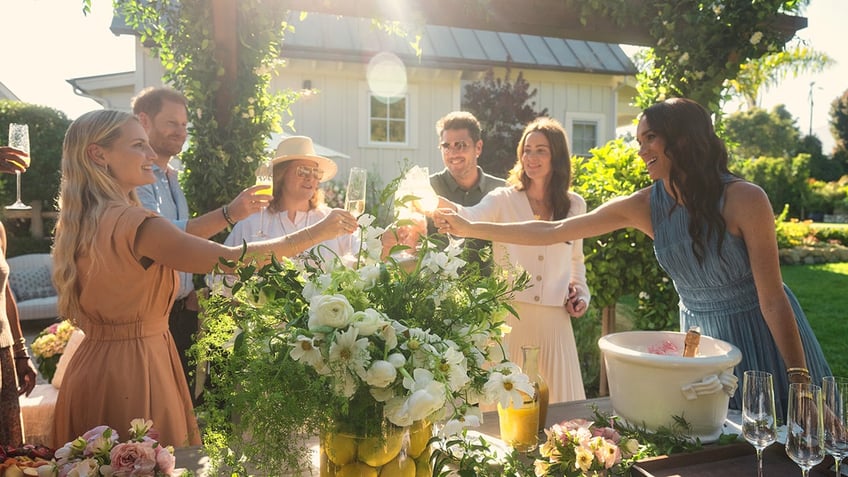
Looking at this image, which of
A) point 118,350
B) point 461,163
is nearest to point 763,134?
point 461,163

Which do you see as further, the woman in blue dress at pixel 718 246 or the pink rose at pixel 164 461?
the woman in blue dress at pixel 718 246

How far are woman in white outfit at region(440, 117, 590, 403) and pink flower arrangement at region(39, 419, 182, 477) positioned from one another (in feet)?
7.25

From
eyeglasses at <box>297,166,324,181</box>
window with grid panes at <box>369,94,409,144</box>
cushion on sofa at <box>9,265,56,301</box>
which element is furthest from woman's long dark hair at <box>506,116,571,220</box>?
window with grid panes at <box>369,94,409,144</box>

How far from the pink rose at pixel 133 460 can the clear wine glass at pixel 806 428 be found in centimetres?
150

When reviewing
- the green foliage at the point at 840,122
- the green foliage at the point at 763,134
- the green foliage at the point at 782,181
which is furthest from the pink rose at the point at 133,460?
Answer: the green foliage at the point at 840,122

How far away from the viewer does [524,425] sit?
1765mm

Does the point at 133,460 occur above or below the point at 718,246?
below

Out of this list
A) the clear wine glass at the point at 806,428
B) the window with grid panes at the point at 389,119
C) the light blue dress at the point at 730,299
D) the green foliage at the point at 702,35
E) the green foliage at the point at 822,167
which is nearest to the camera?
the clear wine glass at the point at 806,428

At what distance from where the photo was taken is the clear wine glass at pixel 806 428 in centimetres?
146

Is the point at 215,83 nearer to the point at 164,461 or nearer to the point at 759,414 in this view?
the point at 164,461

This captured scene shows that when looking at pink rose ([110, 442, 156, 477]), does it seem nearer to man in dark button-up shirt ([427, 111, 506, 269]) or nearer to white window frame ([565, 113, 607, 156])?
man in dark button-up shirt ([427, 111, 506, 269])

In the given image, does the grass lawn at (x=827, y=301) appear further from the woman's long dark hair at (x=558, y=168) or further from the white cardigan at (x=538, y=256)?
the woman's long dark hair at (x=558, y=168)

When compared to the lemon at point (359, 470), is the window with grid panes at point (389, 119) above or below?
above

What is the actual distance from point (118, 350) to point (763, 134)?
35.2 m
